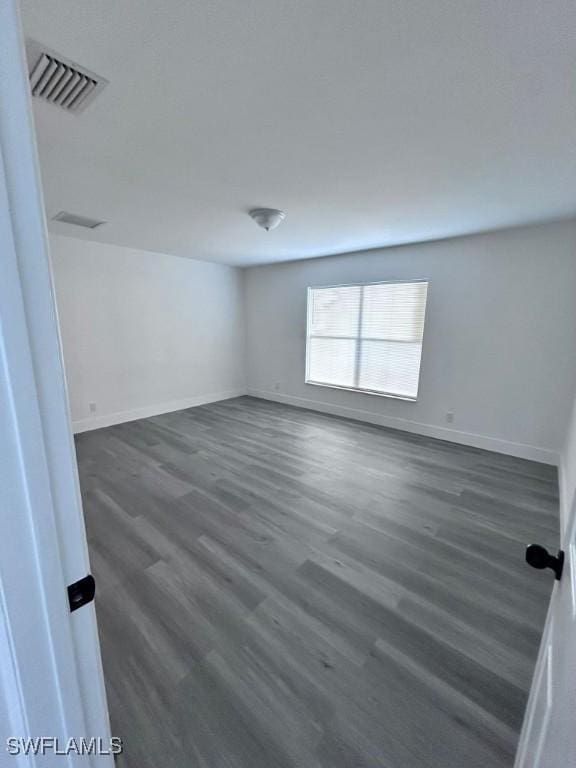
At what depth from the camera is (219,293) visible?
538cm

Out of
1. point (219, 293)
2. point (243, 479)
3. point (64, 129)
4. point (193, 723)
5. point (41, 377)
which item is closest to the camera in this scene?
point (41, 377)

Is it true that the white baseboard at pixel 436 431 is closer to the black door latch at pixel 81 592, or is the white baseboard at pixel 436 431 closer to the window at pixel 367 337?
the window at pixel 367 337

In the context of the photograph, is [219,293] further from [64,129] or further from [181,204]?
[64,129]

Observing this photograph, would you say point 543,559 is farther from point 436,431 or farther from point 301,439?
point 436,431

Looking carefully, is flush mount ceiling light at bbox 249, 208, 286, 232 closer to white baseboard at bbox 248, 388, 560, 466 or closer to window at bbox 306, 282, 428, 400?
window at bbox 306, 282, 428, 400

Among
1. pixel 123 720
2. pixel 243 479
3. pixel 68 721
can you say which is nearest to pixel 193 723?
pixel 123 720

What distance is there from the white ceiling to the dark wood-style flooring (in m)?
2.37

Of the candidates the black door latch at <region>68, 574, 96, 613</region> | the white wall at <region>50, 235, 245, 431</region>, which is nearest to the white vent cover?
the black door latch at <region>68, 574, 96, 613</region>

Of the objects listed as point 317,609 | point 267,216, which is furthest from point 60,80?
point 317,609

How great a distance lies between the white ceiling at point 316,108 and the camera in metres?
1.01

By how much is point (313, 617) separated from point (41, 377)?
163 centimetres

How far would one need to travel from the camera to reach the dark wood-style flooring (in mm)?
1076

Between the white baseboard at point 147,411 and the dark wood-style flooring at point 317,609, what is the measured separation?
3.97ft

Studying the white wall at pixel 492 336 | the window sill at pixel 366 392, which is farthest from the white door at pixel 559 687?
the window sill at pixel 366 392
